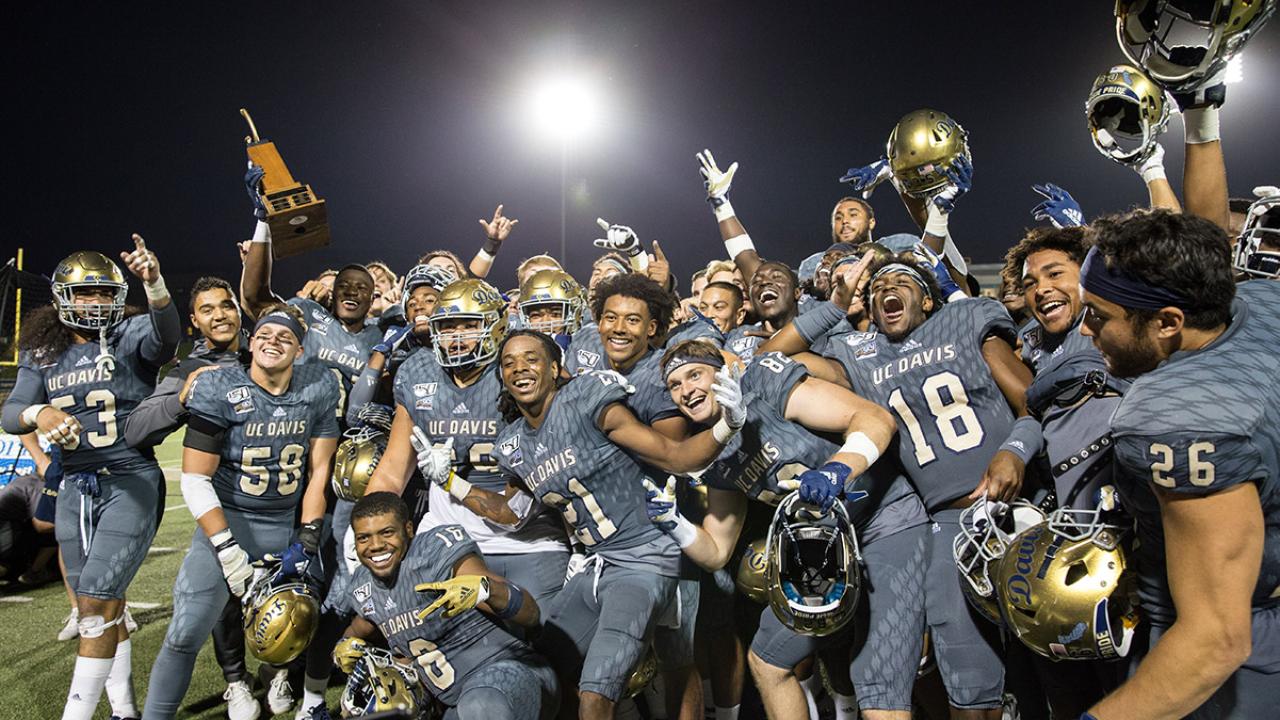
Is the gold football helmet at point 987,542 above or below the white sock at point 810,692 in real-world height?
above

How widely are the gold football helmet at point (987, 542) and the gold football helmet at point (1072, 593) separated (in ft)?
0.64

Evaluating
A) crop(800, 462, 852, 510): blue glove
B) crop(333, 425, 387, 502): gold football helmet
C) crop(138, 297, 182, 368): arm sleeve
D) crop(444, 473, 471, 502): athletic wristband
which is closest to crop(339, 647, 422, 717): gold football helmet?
crop(444, 473, 471, 502): athletic wristband

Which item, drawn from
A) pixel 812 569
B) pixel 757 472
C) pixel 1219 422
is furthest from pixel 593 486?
pixel 1219 422

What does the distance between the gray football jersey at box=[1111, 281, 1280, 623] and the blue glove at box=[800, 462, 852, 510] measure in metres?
0.92

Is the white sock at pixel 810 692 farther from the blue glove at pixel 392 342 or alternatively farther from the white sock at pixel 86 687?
the white sock at pixel 86 687

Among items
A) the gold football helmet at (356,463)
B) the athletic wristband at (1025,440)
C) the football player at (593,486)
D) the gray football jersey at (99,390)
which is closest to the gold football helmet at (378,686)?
the football player at (593,486)

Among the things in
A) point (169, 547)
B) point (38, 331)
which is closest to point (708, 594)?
point (38, 331)

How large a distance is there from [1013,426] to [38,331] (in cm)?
539

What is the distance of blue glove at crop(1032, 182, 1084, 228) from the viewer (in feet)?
13.4

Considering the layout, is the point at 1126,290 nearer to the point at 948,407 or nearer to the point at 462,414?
the point at 948,407

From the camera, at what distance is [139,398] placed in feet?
16.6

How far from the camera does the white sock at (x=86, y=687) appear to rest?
4.12 metres

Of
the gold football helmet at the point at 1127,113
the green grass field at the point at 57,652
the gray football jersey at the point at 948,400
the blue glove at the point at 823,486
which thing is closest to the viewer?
the blue glove at the point at 823,486

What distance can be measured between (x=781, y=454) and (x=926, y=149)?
6.46 ft
